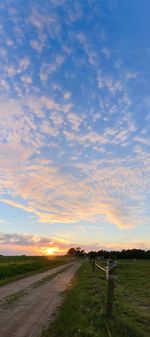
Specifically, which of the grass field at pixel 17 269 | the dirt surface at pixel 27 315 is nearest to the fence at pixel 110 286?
the dirt surface at pixel 27 315

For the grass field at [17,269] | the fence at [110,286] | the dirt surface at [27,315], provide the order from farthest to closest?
1. the grass field at [17,269]
2. the fence at [110,286]
3. the dirt surface at [27,315]

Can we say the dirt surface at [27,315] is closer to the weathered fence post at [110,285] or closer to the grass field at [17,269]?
the weathered fence post at [110,285]

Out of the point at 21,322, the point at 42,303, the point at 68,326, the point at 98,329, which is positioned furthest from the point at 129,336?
the point at 42,303

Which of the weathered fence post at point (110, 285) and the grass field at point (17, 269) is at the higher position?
the grass field at point (17, 269)

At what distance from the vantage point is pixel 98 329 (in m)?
10.7

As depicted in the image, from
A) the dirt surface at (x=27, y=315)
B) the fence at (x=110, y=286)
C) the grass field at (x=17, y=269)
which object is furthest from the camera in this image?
the grass field at (x=17, y=269)

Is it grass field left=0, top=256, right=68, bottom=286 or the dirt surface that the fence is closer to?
the dirt surface

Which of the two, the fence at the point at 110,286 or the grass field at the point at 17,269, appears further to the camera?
the grass field at the point at 17,269

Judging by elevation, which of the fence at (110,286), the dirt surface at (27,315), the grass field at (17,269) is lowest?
the dirt surface at (27,315)

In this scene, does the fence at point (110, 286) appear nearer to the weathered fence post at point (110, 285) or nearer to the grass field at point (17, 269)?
the weathered fence post at point (110, 285)

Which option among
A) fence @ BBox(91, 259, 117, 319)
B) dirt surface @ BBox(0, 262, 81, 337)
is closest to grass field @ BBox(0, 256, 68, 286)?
dirt surface @ BBox(0, 262, 81, 337)

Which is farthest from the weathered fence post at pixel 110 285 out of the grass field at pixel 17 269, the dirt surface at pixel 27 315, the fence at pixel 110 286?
the grass field at pixel 17 269

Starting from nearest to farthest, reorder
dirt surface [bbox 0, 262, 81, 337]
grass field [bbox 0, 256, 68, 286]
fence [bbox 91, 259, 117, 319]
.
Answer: dirt surface [bbox 0, 262, 81, 337] < fence [bbox 91, 259, 117, 319] < grass field [bbox 0, 256, 68, 286]

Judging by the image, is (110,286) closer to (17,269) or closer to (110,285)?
(110,285)
